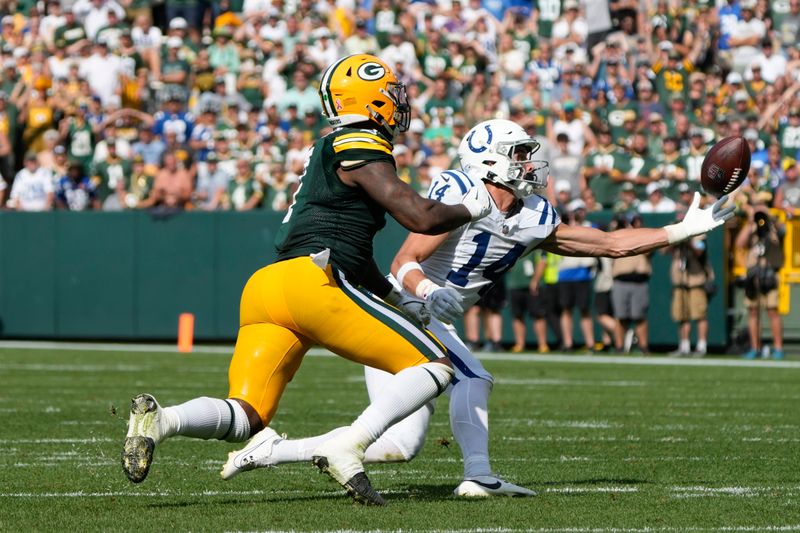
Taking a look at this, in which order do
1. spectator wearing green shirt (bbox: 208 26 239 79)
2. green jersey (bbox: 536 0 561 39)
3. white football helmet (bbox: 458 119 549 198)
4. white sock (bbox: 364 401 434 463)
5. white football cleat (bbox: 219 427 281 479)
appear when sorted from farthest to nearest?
spectator wearing green shirt (bbox: 208 26 239 79)
green jersey (bbox: 536 0 561 39)
white football helmet (bbox: 458 119 549 198)
white sock (bbox: 364 401 434 463)
white football cleat (bbox: 219 427 281 479)

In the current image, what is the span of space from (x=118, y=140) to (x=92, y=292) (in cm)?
208

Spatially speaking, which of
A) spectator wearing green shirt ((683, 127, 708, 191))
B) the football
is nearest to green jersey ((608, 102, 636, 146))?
spectator wearing green shirt ((683, 127, 708, 191))

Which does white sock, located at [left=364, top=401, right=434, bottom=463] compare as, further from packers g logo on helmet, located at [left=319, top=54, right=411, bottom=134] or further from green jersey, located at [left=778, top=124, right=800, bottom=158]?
green jersey, located at [left=778, top=124, right=800, bottom=158]

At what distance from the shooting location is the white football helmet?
617 centimetres

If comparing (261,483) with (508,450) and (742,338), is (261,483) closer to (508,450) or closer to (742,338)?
(508,450)

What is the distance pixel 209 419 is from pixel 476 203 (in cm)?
122

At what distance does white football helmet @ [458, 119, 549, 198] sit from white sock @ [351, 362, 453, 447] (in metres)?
1.30

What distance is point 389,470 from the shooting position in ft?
22.0

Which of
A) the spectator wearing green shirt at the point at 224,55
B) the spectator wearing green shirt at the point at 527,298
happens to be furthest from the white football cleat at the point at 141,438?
the spectator wearing green shirt at the point at 224,55

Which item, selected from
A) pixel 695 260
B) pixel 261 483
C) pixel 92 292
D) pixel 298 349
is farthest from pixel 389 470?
pixel 92 292

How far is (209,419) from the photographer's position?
5.08 metres

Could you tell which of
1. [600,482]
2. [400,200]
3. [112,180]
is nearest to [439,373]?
[400,200]

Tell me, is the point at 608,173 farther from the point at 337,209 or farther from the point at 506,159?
the point at 337,209

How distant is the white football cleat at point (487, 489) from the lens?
564cm
